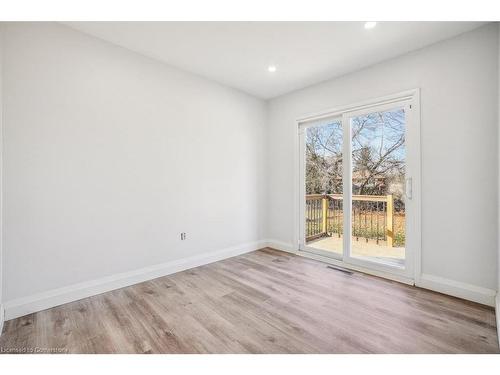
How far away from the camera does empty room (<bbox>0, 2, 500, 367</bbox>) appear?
1894mm

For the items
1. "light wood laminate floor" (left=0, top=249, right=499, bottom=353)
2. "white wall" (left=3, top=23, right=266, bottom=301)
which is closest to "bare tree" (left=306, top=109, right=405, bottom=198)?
"light wood laminate floor" (left=0, top=249, right=499, bottom=353)

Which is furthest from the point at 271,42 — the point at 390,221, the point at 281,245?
the point at 281,245

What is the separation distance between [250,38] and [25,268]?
2936mm

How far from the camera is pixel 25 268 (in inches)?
80.1

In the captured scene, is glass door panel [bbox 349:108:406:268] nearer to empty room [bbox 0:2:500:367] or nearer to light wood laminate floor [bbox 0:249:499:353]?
empty room [bbox 0:2:500:367]

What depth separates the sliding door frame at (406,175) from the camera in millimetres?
2600

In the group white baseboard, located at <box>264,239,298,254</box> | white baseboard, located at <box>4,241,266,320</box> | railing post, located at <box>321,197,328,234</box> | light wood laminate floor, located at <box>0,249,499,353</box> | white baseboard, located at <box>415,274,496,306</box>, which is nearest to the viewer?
light wood laminate floor, located at <box>0,249,499,353</box>

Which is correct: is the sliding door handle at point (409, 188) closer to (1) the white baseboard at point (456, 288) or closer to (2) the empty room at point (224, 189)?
(2) the empty room at point (224, 189)

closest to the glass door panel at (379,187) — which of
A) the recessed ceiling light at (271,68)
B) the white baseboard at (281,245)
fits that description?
the white baseboard at (281,245)

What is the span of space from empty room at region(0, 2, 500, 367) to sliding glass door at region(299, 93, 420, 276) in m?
0.02

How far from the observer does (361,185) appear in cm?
314

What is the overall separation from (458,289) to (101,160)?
12.4 feet

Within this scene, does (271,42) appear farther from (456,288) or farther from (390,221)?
(456,288)
